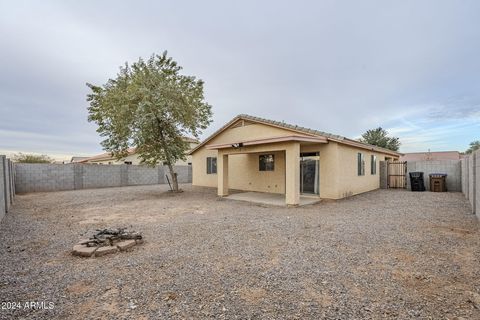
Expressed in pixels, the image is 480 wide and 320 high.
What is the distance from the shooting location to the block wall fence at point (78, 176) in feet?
47.9

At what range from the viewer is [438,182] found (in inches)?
515

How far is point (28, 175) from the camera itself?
14594mm

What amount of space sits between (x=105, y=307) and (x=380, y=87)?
16.2 m

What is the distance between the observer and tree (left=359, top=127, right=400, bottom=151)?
3050 cm

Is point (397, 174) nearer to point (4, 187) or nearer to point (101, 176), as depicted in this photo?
point (4, 187)

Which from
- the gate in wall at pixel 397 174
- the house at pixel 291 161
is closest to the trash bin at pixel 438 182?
the gate in wall at pixel 397 174

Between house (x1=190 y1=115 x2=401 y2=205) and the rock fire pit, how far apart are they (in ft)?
20.0

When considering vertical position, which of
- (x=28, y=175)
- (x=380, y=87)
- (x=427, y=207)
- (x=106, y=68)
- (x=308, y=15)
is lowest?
(x=427, y=207)

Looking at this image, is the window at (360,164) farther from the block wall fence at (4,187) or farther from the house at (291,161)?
the block wall fence at (4,187)

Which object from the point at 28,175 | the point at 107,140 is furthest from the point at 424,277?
the point at 28,175

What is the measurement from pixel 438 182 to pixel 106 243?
16.5 metres

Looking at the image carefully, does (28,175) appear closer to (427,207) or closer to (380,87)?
(427,207)

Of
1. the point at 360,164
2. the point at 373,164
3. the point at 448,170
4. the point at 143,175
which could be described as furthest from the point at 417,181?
the point at 143,175

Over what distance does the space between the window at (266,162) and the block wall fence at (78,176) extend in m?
11.7
